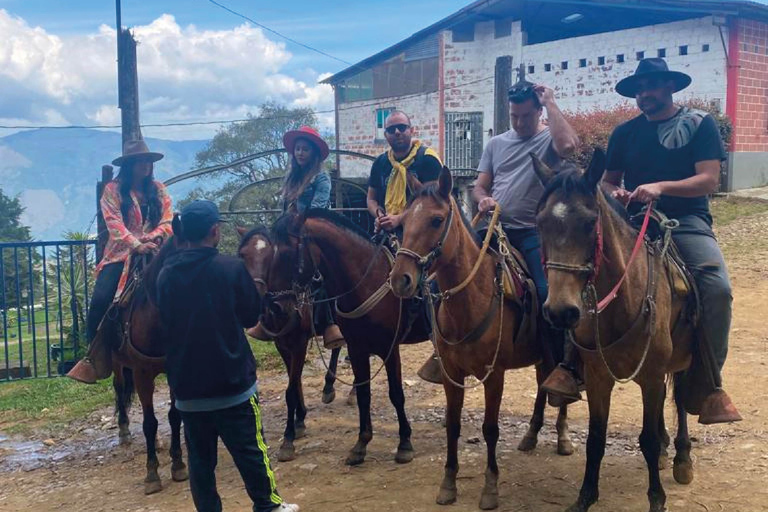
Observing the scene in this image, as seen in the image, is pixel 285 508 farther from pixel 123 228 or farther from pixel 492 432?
pixel 123 228

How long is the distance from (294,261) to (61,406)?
422 centimetres

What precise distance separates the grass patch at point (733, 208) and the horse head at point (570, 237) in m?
12.3

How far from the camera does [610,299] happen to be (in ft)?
11.6

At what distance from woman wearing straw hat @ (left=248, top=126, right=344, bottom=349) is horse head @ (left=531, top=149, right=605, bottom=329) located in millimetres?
2942

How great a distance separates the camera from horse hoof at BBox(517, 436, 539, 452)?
5227 millimetres

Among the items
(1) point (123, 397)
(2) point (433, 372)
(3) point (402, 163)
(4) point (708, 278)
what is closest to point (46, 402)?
(1) point (123, 397)

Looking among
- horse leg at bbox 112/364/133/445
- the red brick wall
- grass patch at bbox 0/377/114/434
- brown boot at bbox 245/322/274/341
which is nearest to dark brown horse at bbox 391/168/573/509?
brown boot at bbox 245/322/274/341

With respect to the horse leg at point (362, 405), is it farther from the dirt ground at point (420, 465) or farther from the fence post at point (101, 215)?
the fence post at point (101, 215)

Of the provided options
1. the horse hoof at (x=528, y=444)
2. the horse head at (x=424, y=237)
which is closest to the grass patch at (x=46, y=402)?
the horse hoof at (x=528, y=444)

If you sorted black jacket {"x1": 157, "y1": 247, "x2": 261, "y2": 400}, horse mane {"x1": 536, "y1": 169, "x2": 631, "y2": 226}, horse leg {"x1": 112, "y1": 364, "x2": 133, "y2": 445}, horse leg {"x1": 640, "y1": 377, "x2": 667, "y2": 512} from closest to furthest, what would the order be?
1. horse mane {"x1": 536, "y1": 169, "x2": 631, "y2": 226}
2. black jacket {"x1": 157, "y1": 247, "x2": 261, "y2": 400}
3. horse leg {"x1": 640, "y1": 377, "x2": 667, "y2": 512}
4. horse leg {"x1": 112, "y1": 364, "x2": 133, "y2": 445}

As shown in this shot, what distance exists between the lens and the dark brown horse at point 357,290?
5.13 meters

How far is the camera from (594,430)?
13.0 ft

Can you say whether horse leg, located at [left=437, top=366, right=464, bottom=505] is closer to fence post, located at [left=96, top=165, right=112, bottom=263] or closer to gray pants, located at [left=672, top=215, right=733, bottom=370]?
gray pants, located at [left=672, top=215, right=733, bottom=370]

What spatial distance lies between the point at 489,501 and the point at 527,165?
237 centimetres
